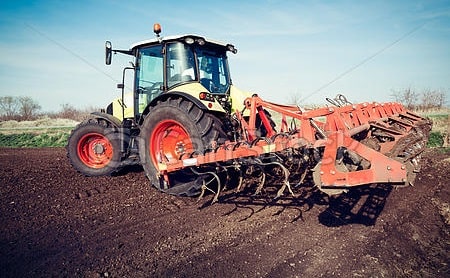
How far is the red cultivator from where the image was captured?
2.92 metres

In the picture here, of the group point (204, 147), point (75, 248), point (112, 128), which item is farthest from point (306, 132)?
point (112, 128)

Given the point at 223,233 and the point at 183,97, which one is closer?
the point at 223,233

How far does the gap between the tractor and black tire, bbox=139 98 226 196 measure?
1 cm

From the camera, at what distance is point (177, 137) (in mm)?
4660

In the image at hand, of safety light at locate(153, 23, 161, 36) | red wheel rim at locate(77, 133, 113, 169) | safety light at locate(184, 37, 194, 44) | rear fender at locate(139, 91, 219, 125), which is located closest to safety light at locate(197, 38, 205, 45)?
safety light at locate(184, 37, 194, 44)

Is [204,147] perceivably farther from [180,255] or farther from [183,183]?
[180,255]

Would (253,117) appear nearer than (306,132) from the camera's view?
No

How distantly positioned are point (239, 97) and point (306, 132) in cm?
194

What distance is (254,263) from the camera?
2.70m

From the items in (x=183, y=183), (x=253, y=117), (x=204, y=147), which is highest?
(x=253, y=117)

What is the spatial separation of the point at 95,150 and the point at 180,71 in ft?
7.85

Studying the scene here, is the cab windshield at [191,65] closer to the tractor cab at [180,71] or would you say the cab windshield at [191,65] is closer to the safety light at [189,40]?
the tractor cab at [180,71]

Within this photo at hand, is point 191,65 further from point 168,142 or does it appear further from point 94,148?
point 94,148

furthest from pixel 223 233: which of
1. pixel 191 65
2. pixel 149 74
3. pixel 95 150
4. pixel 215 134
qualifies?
pixel 95 150
